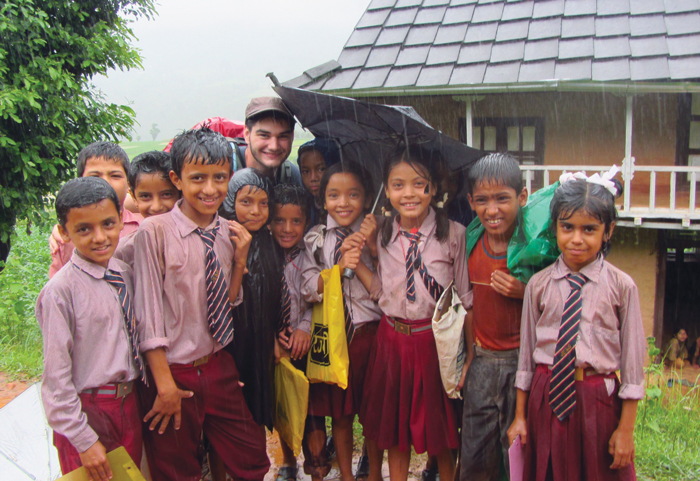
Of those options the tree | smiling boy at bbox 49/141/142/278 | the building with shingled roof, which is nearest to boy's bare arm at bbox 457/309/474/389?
smiling boy at bbox 49/141/142/278

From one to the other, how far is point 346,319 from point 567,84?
19.3 feet

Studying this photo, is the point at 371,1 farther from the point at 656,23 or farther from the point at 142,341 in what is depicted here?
the point at 142,341

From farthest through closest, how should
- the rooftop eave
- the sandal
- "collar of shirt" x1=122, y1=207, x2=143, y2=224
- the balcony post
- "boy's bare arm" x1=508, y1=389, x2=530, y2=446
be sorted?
the balcony post → the rooftop eave → the sandal → "collar of shirt" x1=122, y1=207, x2=143, y2=224 → "boy's bare arm" x1=508, y1=389, x2=530, y2=446

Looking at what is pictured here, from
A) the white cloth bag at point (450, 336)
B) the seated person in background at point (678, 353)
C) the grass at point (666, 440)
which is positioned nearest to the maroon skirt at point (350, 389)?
the white cloth bag at point (450, 336)

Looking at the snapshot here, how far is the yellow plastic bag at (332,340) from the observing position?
275 cm

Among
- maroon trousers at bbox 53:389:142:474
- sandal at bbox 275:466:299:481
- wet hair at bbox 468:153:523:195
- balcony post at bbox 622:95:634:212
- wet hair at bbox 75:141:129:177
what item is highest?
balcony post at bbox 622:95:634:212

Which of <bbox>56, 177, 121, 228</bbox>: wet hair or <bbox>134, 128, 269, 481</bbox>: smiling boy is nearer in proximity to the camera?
<bbox>56, 177, 121, 228</bbox>: wet hair

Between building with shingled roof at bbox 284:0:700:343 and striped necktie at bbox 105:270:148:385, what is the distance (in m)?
5.57

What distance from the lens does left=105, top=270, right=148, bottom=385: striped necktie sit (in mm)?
2230

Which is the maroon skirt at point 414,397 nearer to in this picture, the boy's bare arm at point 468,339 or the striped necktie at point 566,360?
the boy's bare arm at point 468,339

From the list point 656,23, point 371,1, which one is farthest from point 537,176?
point 371,1

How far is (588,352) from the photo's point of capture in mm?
2170

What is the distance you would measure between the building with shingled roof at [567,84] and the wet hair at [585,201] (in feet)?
17.9

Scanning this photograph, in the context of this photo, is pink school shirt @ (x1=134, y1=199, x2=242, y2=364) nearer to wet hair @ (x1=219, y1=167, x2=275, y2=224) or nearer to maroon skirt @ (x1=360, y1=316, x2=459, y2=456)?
wet hair @ (x1=219, y1=167, x2=275, y2=224)
